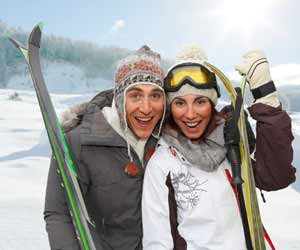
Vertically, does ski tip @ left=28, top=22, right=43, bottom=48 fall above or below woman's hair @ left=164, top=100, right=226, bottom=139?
above

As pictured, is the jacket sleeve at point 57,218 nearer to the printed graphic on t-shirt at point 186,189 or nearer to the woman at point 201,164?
the woman at point 201,164

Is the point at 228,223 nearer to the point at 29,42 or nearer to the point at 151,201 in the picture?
the point at 151,201

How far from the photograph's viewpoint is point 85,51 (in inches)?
2286

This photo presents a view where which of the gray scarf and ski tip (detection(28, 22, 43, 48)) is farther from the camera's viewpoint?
ski tip (detection(28, 22, 43, 48))

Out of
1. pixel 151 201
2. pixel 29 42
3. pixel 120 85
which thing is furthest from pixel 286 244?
pixel 29 42

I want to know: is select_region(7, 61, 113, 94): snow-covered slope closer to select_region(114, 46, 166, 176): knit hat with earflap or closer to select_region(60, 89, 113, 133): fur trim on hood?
select_region(60, 89, 113, 133): fur trim on hood

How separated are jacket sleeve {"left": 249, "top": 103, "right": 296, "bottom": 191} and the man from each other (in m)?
0.52

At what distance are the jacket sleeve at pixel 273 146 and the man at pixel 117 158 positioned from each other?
0.52 m

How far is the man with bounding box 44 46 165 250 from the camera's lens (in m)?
1.80

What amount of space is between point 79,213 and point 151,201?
14.1 inches

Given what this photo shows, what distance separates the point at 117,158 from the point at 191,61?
2.24 ft

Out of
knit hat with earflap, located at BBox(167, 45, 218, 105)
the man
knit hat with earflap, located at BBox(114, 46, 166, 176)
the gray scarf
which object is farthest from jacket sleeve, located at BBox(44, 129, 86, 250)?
knit hat with earflap, located at BBox(167, 45, 218, 105)

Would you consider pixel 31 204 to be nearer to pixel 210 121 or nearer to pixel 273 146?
pixel 210 121

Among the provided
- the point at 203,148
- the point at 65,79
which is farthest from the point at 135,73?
the point at 65,79
